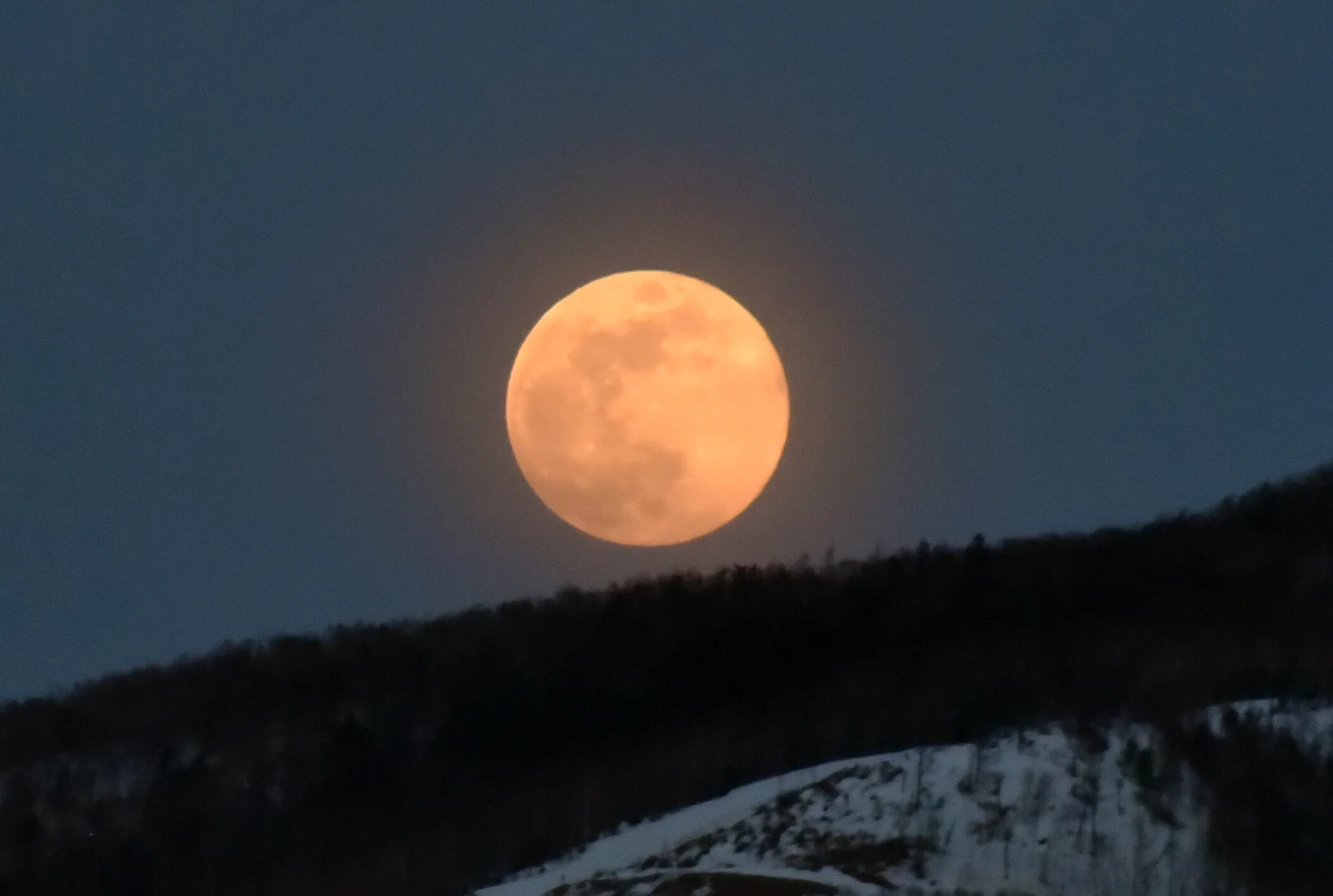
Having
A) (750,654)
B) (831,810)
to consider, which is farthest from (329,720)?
(831,810)

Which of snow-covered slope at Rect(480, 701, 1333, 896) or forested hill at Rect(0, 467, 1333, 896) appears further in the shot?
forested hill at Rect(0, 467, 1333, 896)

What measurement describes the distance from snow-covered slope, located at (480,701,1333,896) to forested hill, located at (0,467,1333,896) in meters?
1.85

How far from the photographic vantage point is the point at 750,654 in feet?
84.7

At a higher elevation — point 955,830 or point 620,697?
point 620,697

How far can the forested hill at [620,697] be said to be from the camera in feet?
65.5

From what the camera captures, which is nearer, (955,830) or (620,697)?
(955,830)

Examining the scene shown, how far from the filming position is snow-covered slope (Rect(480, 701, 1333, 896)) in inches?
573

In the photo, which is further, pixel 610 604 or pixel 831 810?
pixel 610 604

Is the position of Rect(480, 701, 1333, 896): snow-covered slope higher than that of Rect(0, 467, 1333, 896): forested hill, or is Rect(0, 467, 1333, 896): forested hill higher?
Rect(0, 467, 1333, 896): forested hill

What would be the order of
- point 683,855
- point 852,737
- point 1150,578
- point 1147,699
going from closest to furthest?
point 683,855 → point 1147,699 → point 852,737 → point 1150,578

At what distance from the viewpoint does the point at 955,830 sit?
601 inches

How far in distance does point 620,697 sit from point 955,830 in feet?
34.4

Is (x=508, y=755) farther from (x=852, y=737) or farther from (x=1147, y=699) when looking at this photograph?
(x=1147, y=699)

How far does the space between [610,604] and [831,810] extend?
12044 millimetres
